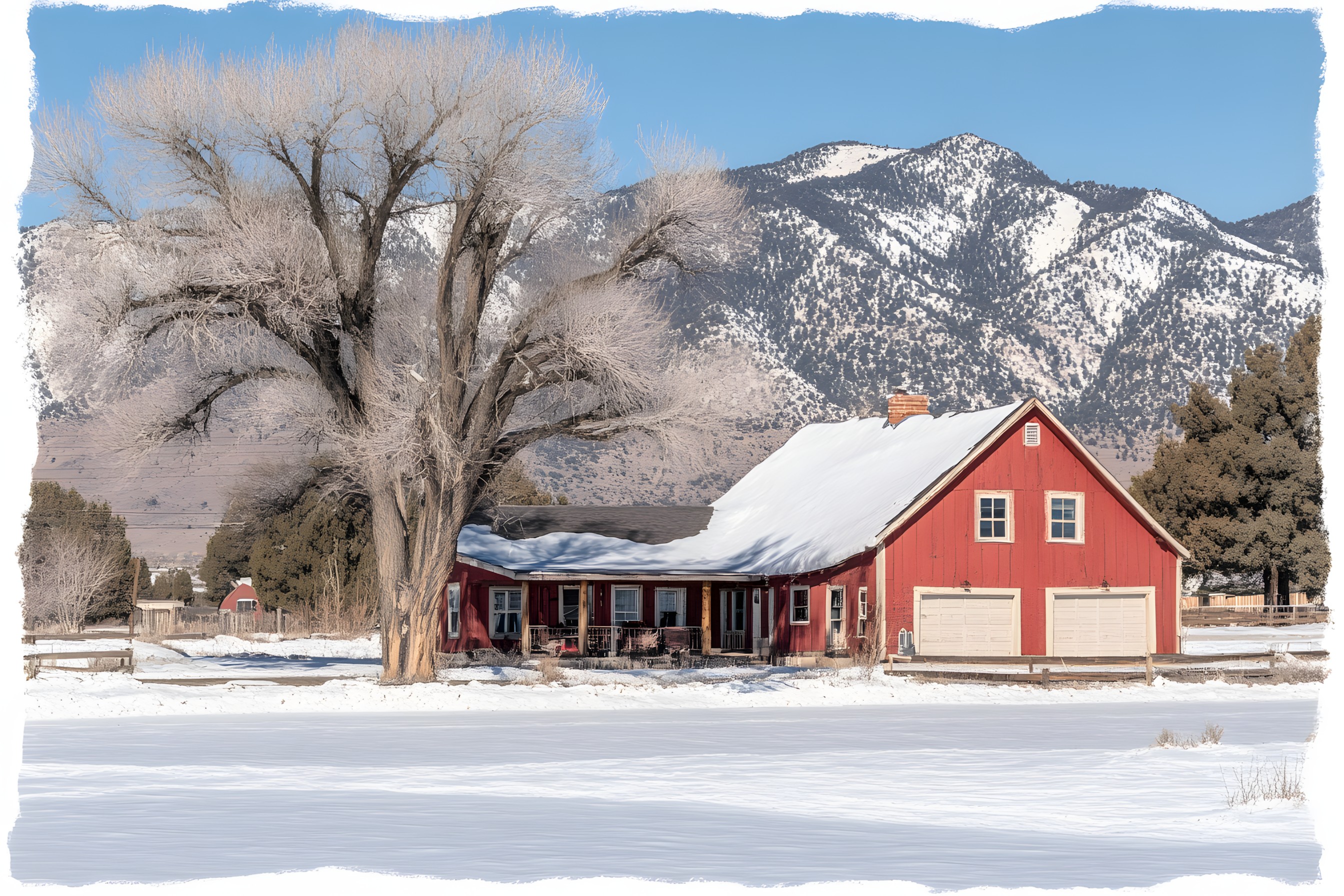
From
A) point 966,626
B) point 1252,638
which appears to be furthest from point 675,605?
point 1252,638

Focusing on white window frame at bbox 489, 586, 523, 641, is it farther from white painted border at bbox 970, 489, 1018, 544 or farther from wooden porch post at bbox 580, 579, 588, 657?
white painted border at bbox 970, 489, 1018, 544

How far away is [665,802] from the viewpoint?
13.8 meters

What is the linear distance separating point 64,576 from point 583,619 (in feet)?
90.1

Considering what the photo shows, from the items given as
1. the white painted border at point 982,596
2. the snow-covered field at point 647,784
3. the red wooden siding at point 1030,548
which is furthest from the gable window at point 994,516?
the snow-covered field at point 647,784

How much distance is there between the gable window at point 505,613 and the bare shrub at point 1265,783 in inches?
1147

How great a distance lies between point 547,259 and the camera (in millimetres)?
32031

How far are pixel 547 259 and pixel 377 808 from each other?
2020cm

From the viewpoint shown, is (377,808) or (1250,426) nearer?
(377,808)

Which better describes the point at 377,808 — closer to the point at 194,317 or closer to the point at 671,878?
the point at 671,878

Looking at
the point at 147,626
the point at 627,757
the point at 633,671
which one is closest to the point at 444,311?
the point at 633,671

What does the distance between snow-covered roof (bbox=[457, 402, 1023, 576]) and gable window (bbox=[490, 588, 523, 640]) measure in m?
1.22

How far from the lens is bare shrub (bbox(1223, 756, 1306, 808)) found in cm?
1325

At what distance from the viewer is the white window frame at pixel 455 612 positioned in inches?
1731

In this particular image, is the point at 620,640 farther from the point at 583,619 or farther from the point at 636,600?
the point at 583,619
